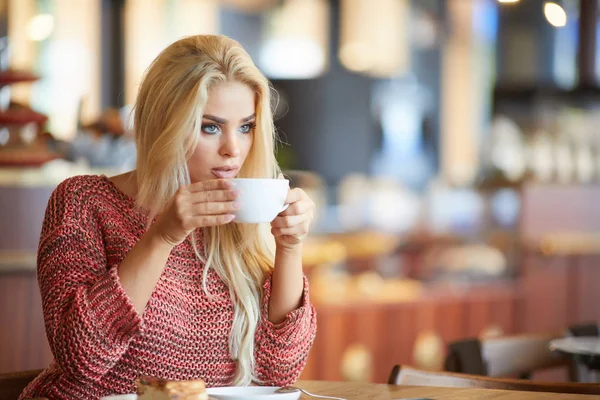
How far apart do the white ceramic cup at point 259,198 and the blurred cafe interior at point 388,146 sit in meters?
1.07

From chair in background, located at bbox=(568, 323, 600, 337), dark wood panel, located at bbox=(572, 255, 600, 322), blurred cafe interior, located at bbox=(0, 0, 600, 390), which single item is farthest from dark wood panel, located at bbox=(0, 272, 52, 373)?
dark wood panel, located at bbox=(572, 255, 600, 322)

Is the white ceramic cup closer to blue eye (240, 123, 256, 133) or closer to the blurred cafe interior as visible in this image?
blue eye (240, 123, 256, 133)

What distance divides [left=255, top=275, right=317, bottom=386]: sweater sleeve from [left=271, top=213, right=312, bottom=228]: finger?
226mm

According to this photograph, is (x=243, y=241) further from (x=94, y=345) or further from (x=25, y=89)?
(x=25, y=89)

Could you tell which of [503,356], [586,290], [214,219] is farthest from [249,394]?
[586,290]

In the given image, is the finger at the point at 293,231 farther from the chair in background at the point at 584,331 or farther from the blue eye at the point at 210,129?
the chair in background at the point at 584,331

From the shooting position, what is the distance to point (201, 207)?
1.42 m

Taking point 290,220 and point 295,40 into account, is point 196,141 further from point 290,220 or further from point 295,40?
point 295,40

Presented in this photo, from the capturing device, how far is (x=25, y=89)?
560 cm

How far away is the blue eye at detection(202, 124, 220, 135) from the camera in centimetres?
169

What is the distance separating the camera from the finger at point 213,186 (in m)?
1.40

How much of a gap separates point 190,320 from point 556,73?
14.8 feet

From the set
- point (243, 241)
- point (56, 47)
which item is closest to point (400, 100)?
point (56, 47)

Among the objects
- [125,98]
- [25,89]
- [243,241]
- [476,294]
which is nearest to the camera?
[243,241]
